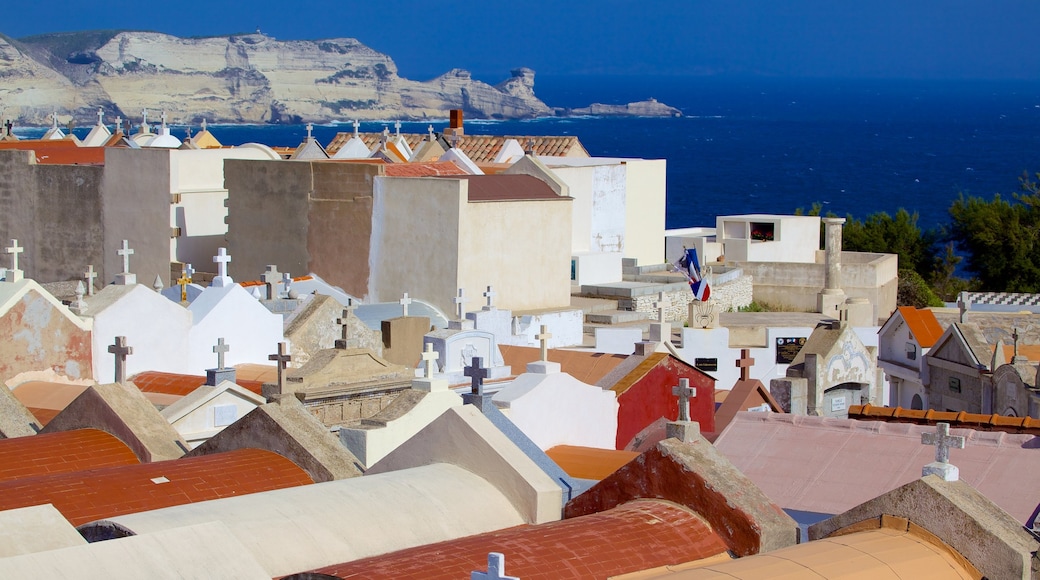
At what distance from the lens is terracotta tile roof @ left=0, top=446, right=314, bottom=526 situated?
10789mm

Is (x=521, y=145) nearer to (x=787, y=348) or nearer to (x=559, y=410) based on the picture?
(x=787, y=348)

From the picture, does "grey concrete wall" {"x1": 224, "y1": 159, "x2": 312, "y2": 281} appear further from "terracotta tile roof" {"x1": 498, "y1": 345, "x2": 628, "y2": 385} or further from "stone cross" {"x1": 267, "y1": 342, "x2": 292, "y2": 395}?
"stone cross" {"x1": 267, "y1": 342, "x2": 292, "y2": 395}

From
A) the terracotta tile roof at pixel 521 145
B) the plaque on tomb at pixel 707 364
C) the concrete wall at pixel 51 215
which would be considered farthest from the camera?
the terracotta tile roof at pixel 521 145

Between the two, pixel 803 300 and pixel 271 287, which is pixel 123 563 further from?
pixel 803 300

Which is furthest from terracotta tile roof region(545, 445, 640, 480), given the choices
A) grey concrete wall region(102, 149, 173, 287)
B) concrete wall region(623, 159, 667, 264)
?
concrete wall region(623, 159, 667, 264)

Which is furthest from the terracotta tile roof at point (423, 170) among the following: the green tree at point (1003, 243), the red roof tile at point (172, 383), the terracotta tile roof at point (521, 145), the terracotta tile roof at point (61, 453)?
the green tree at point (1003, 243)

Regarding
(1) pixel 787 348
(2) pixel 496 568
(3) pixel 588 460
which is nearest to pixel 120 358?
(3) pixel 588 460

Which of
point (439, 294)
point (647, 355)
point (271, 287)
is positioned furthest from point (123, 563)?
point (439, 294)

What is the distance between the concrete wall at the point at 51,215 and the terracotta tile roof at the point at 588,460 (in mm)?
24309

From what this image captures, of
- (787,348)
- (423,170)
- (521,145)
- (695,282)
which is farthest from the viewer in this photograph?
(521,145)

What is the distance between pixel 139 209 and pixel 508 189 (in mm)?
8952

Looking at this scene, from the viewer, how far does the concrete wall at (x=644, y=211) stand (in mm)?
43688

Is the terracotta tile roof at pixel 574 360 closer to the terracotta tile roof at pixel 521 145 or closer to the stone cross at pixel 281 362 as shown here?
the stone cross at pixel 281 362

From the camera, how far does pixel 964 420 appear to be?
656 inches
